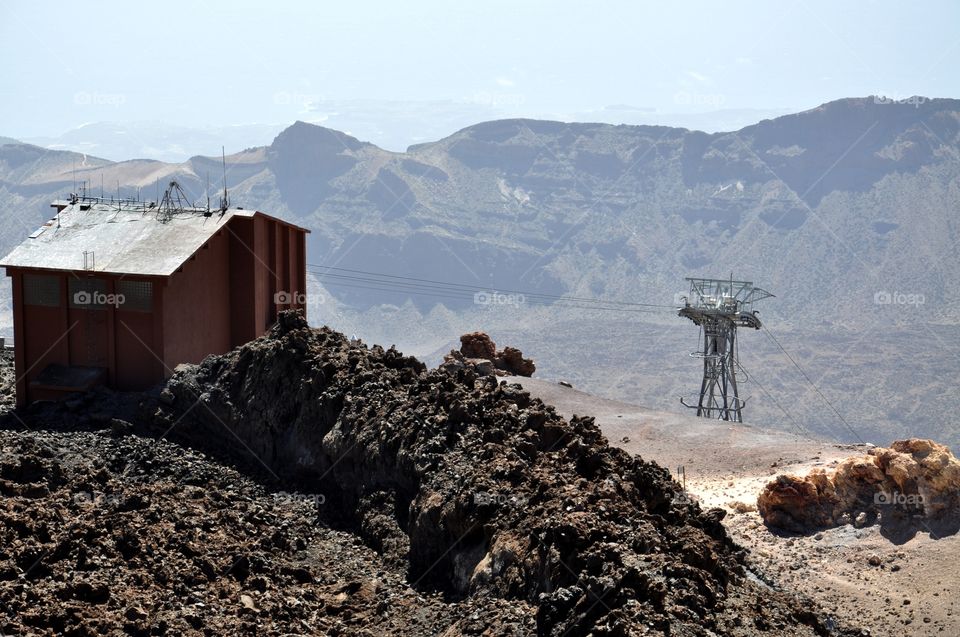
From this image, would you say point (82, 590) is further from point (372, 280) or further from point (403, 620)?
point (372, 280)

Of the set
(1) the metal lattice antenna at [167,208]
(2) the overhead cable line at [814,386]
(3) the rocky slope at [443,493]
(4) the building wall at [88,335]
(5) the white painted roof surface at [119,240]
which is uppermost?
(1) the metal lattice antenna at [167,208]

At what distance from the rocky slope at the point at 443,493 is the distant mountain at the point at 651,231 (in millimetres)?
81570

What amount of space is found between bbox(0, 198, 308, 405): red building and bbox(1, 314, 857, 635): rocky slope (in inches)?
38.7

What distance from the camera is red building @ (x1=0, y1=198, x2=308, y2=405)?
752 inches

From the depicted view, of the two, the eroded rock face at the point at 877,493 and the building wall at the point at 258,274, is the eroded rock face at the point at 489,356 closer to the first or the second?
the building wall at the point at 258,274

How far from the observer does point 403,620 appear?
12328 mm

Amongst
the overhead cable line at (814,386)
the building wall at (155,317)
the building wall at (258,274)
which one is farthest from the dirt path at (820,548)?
the overhead cable line at (814,386)

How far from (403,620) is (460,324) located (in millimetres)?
112331

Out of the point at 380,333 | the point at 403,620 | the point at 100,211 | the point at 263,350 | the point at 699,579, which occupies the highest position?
the point at 100,211

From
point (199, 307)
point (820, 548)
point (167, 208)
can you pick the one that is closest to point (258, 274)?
point (199, 307)

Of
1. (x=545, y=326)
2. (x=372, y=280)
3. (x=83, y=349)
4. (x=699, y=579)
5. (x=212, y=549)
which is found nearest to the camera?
(x=699, y=579)

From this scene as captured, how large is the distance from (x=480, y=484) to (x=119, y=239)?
9.38 meters

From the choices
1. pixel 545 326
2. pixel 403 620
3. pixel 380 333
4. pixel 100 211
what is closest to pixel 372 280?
pixel 380 333

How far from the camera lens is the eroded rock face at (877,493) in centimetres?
2125
